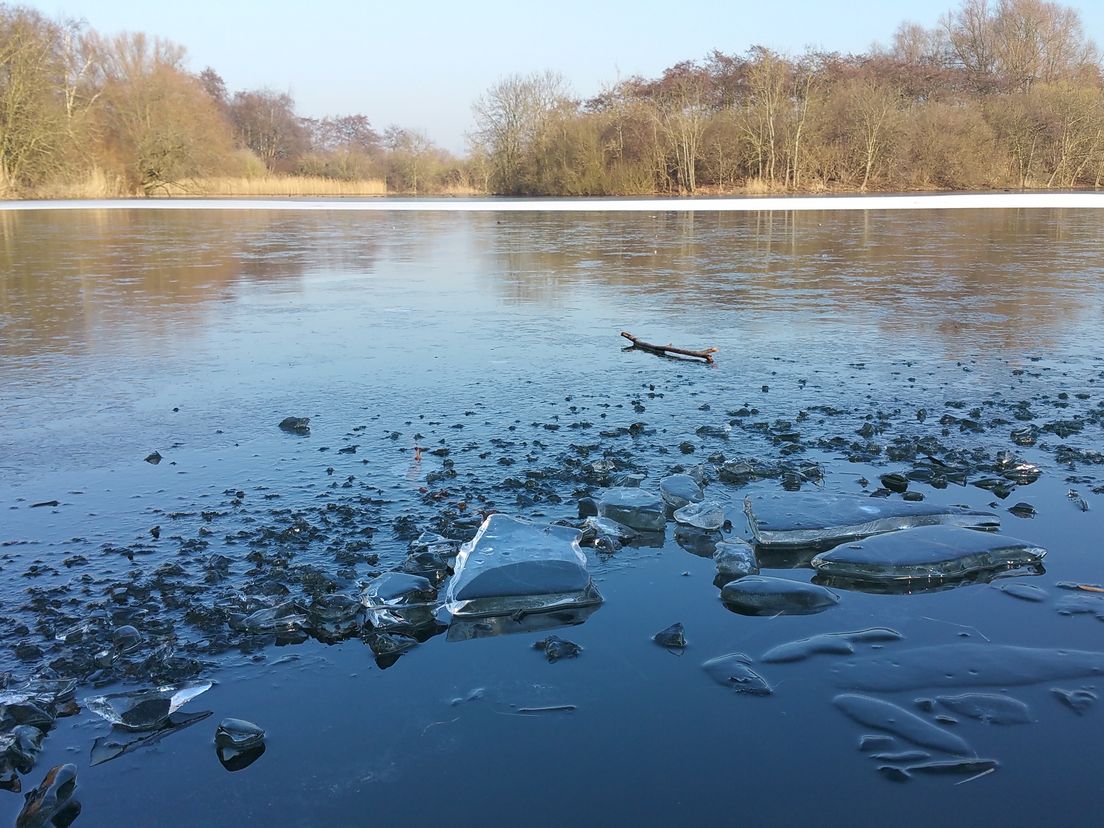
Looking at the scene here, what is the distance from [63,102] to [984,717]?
51.1 meters

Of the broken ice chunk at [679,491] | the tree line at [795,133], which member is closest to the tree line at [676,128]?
the tree line at [795,133]

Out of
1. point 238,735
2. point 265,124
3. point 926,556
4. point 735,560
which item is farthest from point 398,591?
point 265,124

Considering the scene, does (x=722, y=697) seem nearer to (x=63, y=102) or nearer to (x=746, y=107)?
(x=746, y=107)

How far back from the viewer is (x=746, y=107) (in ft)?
143

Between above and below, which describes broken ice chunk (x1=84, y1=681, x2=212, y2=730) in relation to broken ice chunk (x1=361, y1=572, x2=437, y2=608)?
below

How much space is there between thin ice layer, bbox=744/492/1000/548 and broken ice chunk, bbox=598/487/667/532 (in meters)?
0.40

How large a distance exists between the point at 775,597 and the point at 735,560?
271 mm

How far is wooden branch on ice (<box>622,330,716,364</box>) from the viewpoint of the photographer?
673cm

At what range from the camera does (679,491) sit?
4133mm

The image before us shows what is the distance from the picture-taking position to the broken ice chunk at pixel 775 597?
128 inches

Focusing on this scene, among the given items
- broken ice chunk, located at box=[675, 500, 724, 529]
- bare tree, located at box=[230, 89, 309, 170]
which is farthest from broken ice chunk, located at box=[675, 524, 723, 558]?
bare tree, located at box=[230, 89, 309, 170]

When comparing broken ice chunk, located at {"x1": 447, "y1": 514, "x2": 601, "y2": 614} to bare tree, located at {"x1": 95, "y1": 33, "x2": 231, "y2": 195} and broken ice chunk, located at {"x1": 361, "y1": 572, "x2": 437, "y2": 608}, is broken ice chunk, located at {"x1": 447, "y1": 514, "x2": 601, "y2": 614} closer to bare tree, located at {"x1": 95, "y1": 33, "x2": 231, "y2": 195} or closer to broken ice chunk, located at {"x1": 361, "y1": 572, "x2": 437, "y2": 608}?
broken ice chunk, located at {"x1": 361, "y1": 572, "x2": 437, "y2": 608}

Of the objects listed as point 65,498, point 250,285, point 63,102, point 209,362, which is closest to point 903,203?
point 250,285

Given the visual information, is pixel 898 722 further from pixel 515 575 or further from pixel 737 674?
pixel 515 575
